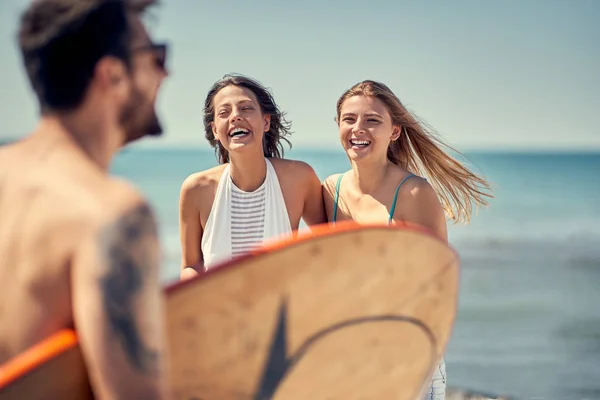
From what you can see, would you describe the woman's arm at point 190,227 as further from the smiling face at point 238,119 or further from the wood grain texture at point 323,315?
the wood grain texture at point 323,315

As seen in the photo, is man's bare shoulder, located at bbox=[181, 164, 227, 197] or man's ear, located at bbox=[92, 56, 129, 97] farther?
man's bare shoulder, located at bbox=[181, 164, 227, 197]

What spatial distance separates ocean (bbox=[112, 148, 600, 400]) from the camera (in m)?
7.73

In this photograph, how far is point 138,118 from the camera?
156cm

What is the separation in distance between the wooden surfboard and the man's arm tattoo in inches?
8.2

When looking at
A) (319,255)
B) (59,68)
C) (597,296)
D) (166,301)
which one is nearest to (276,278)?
(319,255)

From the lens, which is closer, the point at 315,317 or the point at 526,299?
the point at 315,317

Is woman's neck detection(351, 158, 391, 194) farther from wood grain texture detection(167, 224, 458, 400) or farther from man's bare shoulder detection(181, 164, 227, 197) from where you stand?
wood grain texture detection(167, 224, 458, 400)

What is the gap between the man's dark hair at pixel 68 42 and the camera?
142 cm

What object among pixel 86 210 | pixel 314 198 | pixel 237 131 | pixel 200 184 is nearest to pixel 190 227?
pixel 200 184

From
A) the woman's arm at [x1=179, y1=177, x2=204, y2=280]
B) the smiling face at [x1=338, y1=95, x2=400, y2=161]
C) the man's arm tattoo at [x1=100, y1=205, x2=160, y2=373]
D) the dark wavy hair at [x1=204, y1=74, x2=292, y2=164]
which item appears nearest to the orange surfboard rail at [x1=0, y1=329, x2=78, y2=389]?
the man's arm tattoo at [x1=100, y1=205, x2=160, y2=373]

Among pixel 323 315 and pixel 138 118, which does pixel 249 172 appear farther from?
pixel 138 118

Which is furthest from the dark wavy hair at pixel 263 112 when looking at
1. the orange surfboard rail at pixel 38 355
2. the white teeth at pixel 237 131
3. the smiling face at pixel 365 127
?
the orange surfboard rail at pixel 38 355

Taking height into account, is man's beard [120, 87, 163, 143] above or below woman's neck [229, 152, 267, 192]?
above

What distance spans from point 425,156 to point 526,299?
891 cm
